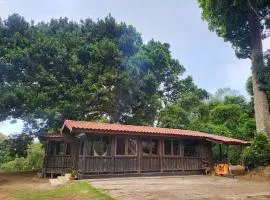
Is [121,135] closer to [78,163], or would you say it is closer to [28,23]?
[78,163]

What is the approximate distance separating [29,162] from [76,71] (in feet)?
59.1

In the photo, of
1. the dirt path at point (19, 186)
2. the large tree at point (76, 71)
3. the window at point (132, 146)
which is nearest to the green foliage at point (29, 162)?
the large tree at point (76, 71)

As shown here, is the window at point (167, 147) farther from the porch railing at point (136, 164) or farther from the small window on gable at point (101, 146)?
the small window on gable at point (101, 146)

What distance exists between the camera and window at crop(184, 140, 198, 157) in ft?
65.6

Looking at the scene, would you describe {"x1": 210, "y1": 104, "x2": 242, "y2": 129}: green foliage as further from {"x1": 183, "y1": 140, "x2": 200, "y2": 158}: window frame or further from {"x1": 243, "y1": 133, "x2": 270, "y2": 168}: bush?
{"x1": 183, "y1": 140, "x2": 200, "y2": 158}: window frame

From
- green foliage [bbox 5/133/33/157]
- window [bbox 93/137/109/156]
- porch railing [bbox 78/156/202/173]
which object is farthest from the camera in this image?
green foliage [bbox 5/133/33/157]

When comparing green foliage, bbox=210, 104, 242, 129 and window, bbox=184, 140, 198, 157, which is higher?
green foliage, bbox=210, 104, 242, 129

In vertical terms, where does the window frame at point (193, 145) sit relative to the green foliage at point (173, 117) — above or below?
below

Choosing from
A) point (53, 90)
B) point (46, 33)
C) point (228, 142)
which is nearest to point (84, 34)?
point (46, 33)

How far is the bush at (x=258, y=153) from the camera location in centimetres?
1884

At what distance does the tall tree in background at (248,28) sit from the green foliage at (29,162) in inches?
1050

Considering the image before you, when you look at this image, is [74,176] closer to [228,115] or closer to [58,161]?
[58,161]

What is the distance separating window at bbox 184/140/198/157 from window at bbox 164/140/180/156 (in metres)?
0.96

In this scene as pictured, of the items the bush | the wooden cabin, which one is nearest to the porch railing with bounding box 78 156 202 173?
the wooden cabin
